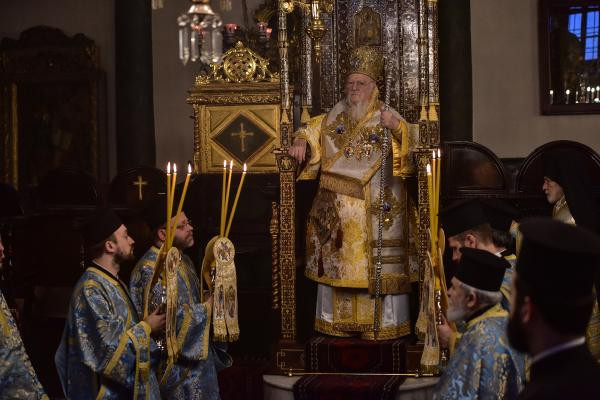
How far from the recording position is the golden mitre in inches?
295

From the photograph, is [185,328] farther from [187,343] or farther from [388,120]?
[388,120]

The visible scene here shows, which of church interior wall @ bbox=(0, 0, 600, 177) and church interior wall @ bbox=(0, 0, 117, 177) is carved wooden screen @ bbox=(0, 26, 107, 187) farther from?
church interior wall @ bbox=(0, 0, 600, 177)

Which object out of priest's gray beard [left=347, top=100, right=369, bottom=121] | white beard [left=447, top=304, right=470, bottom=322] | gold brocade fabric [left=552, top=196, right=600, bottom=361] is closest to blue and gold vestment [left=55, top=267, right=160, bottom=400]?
white beard [left=447, top=304, right=470, bottom=322]

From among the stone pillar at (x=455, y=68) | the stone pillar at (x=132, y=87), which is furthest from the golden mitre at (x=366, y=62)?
the stone pillar at (x=132, y=87)

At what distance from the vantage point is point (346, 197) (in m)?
7.48

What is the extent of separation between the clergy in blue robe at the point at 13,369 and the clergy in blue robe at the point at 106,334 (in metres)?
0.36

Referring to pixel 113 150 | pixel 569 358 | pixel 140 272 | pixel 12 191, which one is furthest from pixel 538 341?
pixel 113 150

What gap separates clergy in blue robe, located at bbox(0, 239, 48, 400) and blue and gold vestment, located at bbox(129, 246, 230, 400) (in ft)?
2.84

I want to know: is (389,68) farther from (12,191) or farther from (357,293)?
(12,191)

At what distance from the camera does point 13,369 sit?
16.5 ft

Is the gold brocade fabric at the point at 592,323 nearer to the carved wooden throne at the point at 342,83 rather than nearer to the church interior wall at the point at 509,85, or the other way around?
the carved wooden throne at the point at 342,83

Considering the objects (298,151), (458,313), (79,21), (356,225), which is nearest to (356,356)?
(356,225)

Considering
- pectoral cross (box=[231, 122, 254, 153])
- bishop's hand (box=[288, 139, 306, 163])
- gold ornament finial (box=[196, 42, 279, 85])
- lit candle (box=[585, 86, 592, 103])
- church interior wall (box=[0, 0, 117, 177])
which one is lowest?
bishop's hand (box=[288, 139, 306, 163])

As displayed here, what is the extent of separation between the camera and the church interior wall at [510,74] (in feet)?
34.4
